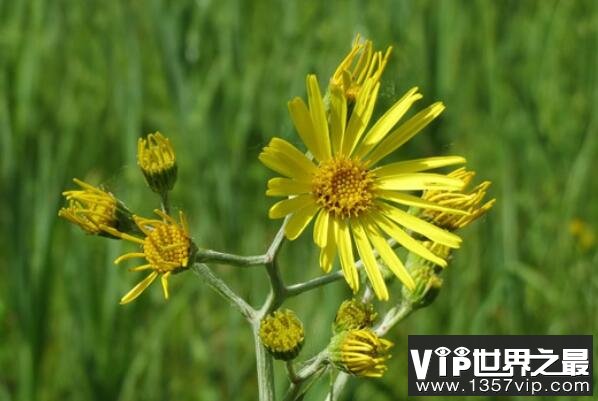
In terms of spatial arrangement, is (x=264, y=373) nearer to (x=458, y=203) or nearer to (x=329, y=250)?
(x=329, y=250)

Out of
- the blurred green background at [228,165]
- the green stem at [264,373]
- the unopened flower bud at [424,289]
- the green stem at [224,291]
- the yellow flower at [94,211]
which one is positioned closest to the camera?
the green stem at [264,373]

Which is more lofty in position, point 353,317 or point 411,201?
point 411,201

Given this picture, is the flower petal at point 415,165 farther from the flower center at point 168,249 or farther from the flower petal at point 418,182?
the flower center at point 168,249

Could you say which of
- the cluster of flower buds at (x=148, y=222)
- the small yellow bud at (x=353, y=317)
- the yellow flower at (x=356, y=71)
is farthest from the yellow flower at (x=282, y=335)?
the yellow flower at (x=356, y=71)

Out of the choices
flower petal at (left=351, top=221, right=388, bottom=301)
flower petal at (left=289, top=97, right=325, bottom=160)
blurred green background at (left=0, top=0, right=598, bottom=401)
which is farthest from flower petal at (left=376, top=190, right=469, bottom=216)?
blurred green background at (left=0, top=0, right=598, bottom=401)

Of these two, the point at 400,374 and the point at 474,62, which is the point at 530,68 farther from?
the point at 400,374

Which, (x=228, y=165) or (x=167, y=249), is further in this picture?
(x=228, y=165)

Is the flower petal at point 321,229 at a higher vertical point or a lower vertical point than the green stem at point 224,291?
higher

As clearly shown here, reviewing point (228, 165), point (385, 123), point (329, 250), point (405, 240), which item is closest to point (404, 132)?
point (385, 123)
